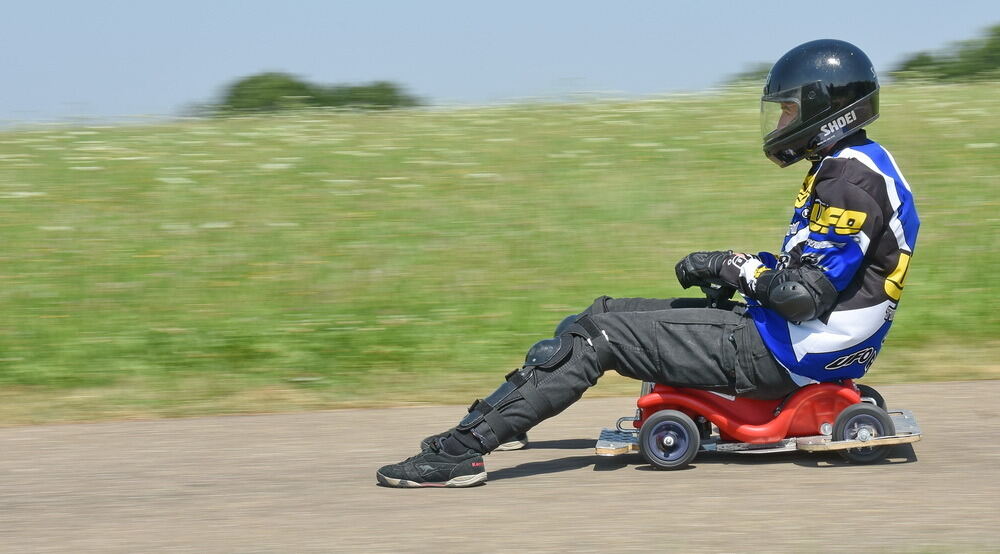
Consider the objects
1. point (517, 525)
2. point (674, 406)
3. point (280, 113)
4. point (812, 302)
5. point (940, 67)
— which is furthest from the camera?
point (940, 67)

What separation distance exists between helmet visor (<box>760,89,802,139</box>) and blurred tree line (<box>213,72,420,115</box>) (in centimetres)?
1135

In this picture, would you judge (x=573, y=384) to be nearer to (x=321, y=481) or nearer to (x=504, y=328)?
(x=321, y=481)

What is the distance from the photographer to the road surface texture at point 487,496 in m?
4.24

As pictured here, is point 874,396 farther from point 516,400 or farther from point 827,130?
point 516,400

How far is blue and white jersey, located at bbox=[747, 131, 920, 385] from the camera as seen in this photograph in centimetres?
476

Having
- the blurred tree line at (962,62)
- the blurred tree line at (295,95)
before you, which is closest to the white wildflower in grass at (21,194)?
the blurred tree line at (295,95)

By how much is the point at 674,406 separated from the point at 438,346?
10.6 feet

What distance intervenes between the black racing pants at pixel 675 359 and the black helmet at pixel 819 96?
0.82 m

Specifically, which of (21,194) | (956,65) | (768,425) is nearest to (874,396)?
(768,425)

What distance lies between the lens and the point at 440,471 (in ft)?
16.3

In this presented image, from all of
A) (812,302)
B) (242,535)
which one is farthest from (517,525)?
(812,302)

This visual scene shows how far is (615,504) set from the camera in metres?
4.67

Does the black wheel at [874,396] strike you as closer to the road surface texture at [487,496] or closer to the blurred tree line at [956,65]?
the road surface texture at [487,496]

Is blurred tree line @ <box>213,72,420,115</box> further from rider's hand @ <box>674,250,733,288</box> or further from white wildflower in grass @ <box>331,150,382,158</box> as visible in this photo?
rider's hand @ <box>674,250,733,288</box>
